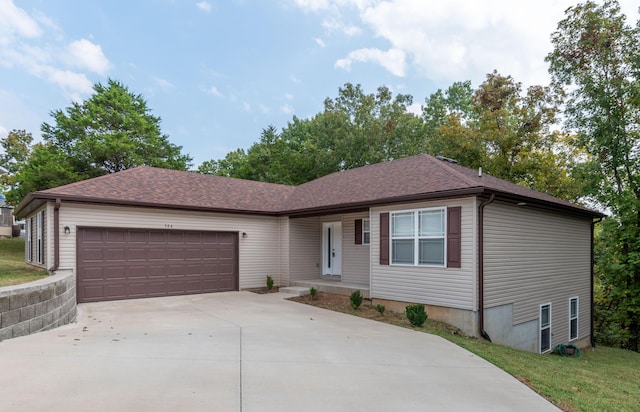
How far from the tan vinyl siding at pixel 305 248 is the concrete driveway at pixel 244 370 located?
18.8 ft

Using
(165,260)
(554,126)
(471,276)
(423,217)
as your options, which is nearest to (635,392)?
A: (471,276)

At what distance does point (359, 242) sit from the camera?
1227cm

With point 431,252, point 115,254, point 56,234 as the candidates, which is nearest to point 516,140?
point 431,252

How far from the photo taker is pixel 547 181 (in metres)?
19.0

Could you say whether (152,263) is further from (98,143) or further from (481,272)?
(98,143)

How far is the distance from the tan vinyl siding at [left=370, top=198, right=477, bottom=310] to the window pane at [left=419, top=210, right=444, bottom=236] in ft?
0.62

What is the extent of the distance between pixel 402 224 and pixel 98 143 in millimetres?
21416

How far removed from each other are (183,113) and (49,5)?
16.2m

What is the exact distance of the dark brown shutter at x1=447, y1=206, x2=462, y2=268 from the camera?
8298 millimetres

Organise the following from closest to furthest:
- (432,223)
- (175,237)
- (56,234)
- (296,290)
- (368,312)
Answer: (432,223), (56,234), (368,312), (175,237), (296,290)

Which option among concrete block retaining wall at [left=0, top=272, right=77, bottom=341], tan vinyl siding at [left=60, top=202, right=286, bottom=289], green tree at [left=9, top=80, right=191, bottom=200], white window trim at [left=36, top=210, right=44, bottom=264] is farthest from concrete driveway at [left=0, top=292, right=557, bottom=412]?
green tree at [left=9, top=80, right=191, bottom=200]

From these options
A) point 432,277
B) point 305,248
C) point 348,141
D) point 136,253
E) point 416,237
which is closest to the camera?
point 432,277

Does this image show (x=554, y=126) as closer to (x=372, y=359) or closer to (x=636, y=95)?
(x=636, y=95)

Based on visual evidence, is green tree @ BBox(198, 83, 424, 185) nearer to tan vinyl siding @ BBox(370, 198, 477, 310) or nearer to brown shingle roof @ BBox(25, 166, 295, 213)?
brown shingle roof @ BBox(25, 166, 295, 213)
